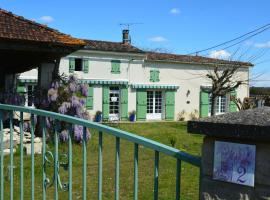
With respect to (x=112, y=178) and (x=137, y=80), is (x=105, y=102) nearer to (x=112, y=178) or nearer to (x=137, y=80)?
(x=137, y=80)

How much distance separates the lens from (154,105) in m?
29.0

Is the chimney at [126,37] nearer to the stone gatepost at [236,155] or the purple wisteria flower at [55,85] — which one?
the purple wisteria flower at [55,85]

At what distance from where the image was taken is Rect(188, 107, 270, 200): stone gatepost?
66.0 inches

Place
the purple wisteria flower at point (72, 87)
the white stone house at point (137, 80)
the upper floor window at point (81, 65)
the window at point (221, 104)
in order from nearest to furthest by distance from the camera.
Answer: the purple wisteria flower at point (72, 87) → the upper floor window at point (81, 65) → the white stone house at point (137, 80) → the window at point (221, 104)

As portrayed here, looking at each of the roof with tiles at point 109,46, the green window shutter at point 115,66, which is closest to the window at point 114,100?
the green window shutter at point 115,66

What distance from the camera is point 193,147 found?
1355 centimetres

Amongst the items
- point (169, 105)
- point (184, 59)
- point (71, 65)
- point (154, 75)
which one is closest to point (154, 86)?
point (154, 75)

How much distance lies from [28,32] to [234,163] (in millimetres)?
9175

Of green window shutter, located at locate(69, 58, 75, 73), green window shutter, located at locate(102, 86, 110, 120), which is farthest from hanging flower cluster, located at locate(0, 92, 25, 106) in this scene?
green window shutter, located at locate(102, 86, 110, 120)

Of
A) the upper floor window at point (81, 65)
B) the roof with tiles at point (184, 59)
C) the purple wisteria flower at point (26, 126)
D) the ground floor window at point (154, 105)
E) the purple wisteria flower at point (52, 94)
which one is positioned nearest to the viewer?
the purple wisteria flower at point (26, 126)

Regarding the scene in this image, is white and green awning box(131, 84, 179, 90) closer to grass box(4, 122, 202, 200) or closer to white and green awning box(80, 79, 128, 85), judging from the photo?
white and green awning box(80, 79, 128, 85)

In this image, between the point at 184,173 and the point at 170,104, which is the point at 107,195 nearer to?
the point at 184,173

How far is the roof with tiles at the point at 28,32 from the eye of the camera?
32.0 feet

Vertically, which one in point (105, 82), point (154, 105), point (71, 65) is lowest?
point (154, 105)
